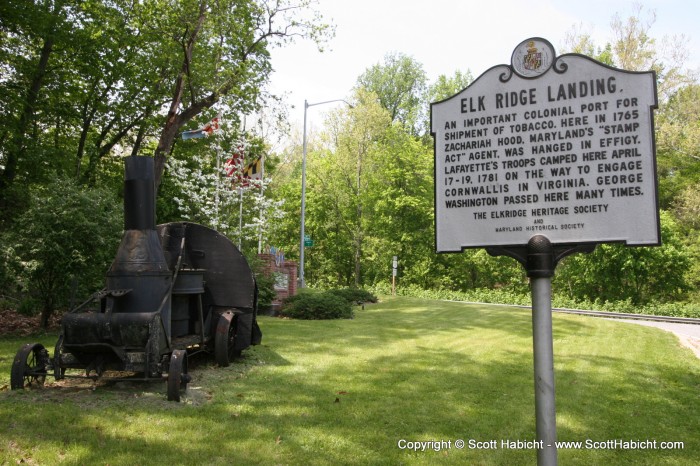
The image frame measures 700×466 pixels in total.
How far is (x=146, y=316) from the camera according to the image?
24.4ft

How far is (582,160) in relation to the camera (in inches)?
165

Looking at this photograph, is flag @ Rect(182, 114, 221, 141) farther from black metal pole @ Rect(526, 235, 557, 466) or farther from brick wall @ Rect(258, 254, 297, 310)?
black metal pole @ Rect(526, 235, 557, 466)

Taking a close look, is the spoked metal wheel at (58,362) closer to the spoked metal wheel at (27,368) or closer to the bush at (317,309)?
the spoked metal wheel at (27,368)

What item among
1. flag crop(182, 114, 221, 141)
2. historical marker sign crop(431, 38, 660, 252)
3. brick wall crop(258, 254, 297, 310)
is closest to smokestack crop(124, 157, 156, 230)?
historical marker sign crop(431, 38, 660, 252)

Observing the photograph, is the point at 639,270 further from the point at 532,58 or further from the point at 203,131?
the point at 532,58

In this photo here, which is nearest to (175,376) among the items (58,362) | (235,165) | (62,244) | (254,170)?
(58,362)

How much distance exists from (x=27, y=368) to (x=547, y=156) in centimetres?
721

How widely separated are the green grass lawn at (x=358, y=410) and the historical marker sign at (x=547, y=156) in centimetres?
254

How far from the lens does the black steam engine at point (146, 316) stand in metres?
7.41

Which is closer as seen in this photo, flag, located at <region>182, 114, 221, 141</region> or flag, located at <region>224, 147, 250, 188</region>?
flag, located at <region>182, 114, 221, 141</region>

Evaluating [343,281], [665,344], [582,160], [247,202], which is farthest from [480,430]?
[343,281]

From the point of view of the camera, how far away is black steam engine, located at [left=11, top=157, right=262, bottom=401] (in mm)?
7406

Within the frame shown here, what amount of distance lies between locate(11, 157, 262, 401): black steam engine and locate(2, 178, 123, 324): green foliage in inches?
167

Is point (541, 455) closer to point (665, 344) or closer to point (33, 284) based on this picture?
point (665, 344)
